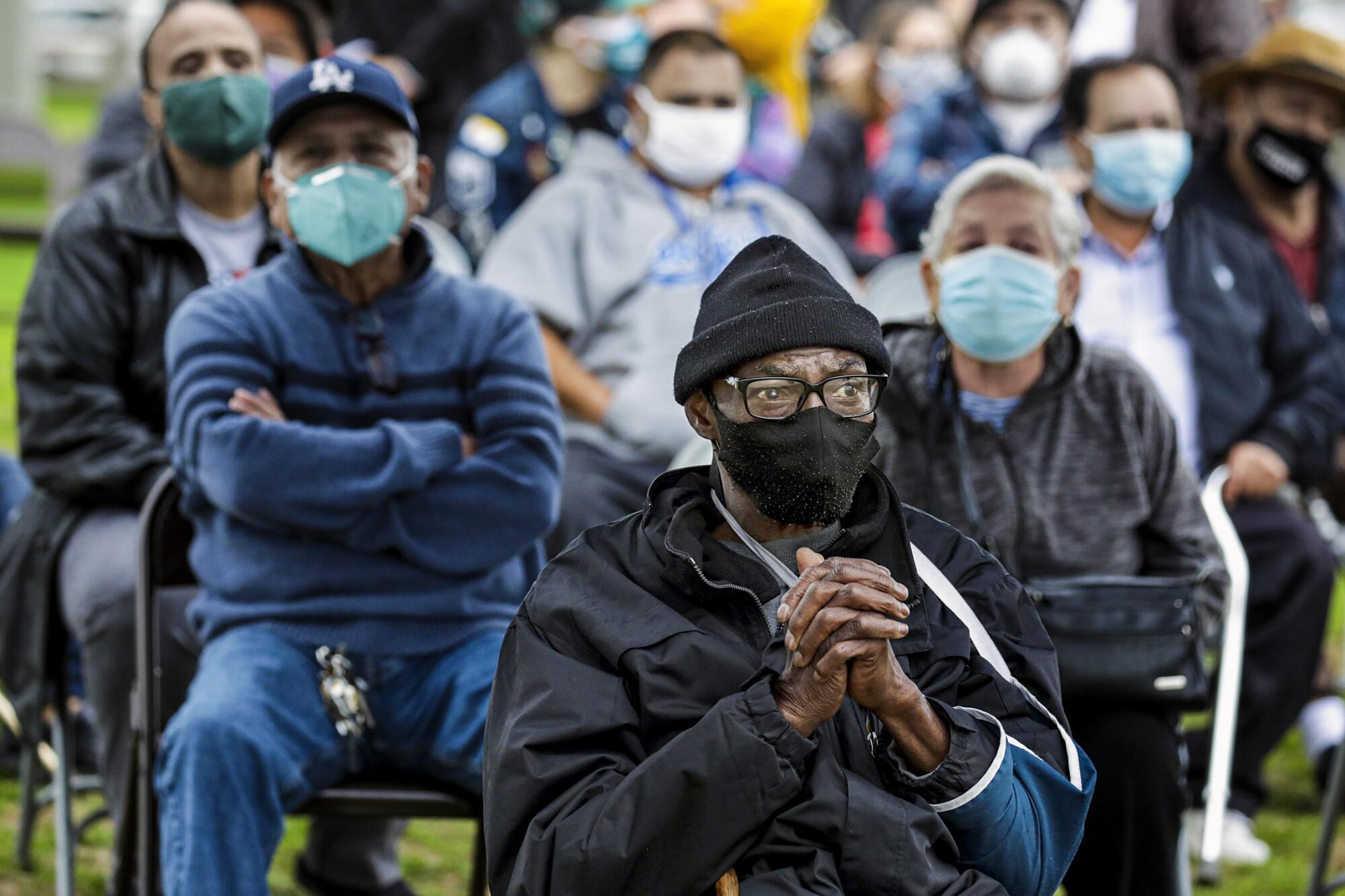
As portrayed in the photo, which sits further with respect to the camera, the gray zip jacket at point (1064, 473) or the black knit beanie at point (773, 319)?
the gray zip jacket at point (1064, 473)

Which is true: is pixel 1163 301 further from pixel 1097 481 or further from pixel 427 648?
pixel 427 648

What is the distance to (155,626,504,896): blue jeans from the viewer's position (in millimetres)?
3320

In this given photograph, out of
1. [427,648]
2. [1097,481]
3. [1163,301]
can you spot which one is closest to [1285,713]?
[1163,301]

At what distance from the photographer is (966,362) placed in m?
4.06

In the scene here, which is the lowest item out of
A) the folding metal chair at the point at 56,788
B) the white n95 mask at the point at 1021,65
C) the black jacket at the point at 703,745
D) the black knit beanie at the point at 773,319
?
the folding metal chair at the point at 56,788

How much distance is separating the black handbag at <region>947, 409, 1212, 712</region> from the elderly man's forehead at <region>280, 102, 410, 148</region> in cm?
178

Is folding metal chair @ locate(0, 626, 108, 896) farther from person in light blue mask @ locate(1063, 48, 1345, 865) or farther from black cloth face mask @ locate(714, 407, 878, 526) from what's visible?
person in light blue mask @ locate(1063, 48, 1345, 865)

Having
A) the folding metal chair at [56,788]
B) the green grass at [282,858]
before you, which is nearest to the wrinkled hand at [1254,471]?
the green grass at [282,858]

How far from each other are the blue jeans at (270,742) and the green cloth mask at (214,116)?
1.45m

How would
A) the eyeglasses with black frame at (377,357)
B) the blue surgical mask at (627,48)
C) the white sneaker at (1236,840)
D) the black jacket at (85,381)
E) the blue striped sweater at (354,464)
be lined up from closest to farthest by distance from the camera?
the blue striped sweater at (354,464)
the eyeglasses with black frame at (377,357)
the black jacket at (85,381)
the white sneaker at (1236,840)
the blue surgical mask at (627,48)

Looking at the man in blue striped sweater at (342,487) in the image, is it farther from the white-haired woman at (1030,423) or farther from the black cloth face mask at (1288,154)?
the black cloth face mask at (1288,154)

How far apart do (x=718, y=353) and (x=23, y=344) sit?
7.89 feet

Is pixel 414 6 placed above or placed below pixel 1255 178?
above

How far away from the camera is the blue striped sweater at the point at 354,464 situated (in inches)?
141
